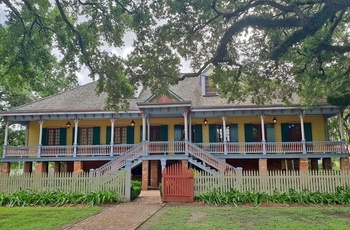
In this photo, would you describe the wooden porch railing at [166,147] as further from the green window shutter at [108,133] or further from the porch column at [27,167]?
the porch column at [27,167]

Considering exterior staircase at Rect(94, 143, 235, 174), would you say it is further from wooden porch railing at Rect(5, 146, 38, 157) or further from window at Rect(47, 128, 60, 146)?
window at Rect(47, 128, 60, 146)

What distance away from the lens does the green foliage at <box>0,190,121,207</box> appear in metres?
12.7

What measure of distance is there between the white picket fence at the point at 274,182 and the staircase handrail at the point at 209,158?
500 centimetres

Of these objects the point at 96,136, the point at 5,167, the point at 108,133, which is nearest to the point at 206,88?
the point at 108,133

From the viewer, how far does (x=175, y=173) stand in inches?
527

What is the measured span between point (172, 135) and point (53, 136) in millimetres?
9939

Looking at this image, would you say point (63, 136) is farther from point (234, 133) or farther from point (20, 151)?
point (234, 133)

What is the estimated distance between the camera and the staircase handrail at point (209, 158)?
18750 mm

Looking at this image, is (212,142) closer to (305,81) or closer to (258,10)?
(305,81)

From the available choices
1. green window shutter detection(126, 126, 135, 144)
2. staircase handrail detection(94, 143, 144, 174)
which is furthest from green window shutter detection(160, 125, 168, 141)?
staircase handrail detection(94, 143, 144, 174)

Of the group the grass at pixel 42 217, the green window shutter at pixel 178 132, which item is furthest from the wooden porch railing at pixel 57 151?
the grass at pixel 42 217

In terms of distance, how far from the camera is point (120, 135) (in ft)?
79.2

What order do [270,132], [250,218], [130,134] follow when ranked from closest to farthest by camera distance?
[250,218]
[270,132]
[130,134]

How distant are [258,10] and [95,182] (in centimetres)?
1069
